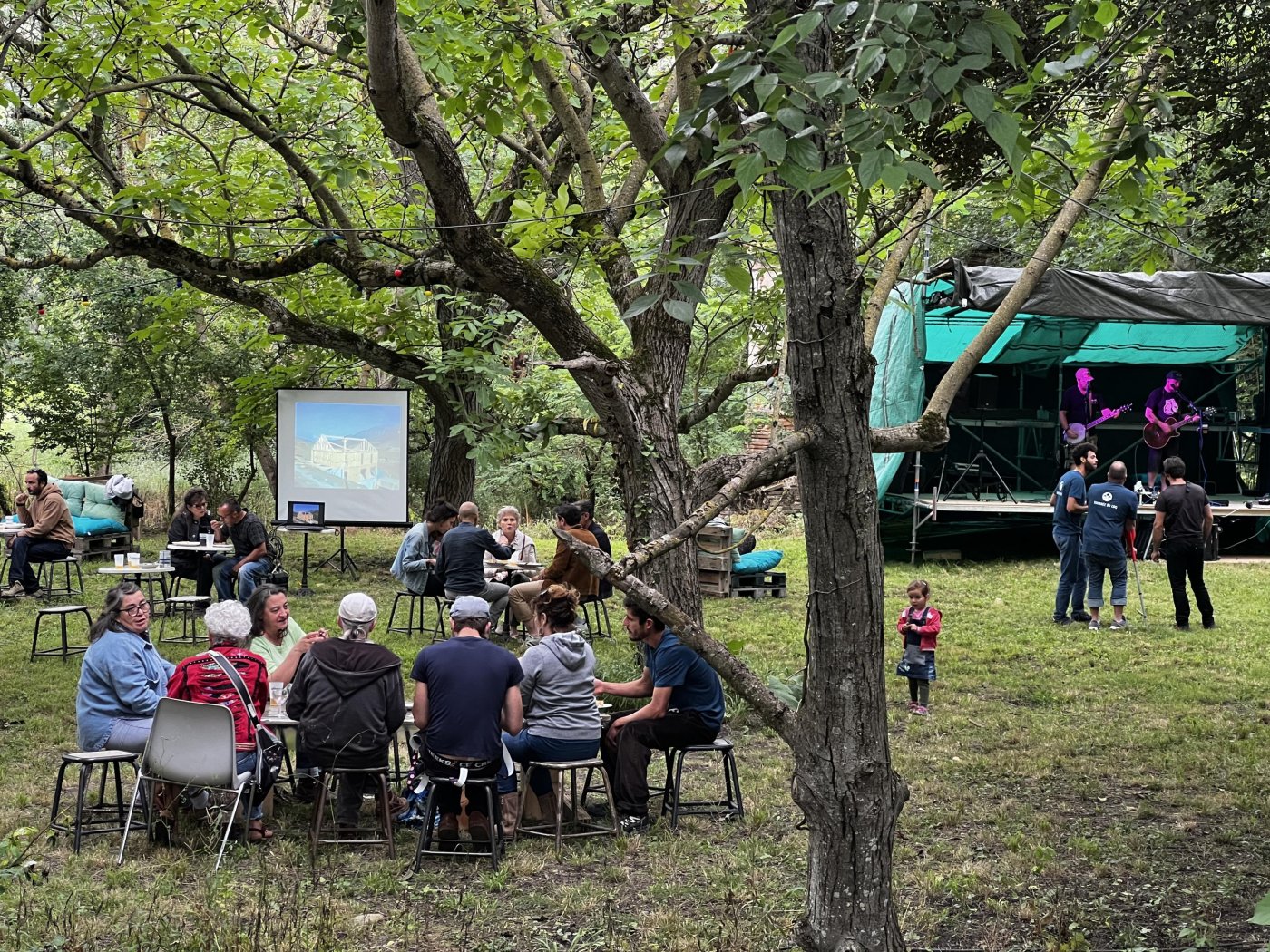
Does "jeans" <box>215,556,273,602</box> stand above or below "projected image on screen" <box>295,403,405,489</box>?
below

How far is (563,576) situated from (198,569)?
402 centimetres

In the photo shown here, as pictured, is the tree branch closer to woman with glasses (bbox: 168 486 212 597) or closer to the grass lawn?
the grass lawn

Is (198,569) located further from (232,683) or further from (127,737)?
(232,683)

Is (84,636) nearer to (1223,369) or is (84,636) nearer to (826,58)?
(826,58)

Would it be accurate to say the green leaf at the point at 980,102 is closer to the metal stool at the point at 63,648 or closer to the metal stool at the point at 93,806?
the metal stool at the point at 93,806

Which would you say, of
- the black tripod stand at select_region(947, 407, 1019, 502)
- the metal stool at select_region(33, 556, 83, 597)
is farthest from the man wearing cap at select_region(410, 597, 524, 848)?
the black tripod stand at select_region(947, 407, 1019, 502)

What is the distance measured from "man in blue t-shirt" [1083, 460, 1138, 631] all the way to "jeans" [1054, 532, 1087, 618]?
411 mm

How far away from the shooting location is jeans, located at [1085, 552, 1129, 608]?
11547mm

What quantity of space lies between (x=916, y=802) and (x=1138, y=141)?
3.90 m

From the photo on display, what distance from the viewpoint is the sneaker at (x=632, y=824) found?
20.7 feet

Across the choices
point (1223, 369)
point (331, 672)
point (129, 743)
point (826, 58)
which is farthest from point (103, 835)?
point (1223, 369)

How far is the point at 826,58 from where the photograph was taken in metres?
3.79

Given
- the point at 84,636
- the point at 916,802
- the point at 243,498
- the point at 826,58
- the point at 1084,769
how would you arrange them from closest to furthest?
the point at 826,58, the point at 916,802, the point at 1084,769, the point at 84,636, the point at 243,498

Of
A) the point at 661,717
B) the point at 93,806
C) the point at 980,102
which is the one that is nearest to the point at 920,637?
the point at 661,717
